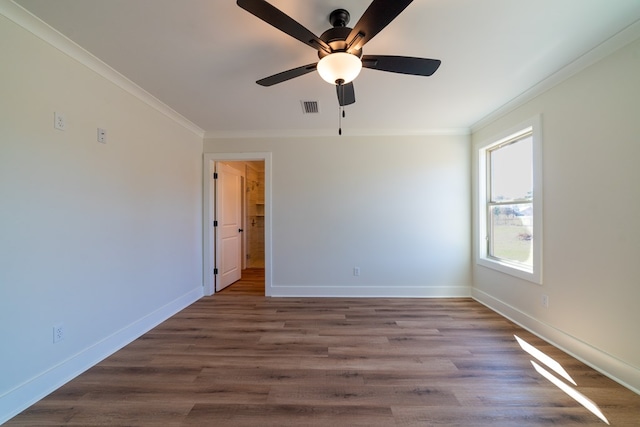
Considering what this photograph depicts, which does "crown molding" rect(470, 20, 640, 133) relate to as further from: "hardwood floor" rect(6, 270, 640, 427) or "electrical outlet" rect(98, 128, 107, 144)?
"electrical outlet" rect(98, 128, 107, 144)

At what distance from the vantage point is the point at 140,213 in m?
2.66

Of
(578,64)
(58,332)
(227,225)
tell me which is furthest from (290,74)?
(227,225)

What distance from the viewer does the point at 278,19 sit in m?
1.32

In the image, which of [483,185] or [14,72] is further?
[483,185]

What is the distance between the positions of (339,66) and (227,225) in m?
3.50

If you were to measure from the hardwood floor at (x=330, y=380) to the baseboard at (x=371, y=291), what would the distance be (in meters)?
0.79

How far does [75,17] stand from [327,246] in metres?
3.24

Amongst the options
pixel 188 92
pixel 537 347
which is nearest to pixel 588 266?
pixel 537 347

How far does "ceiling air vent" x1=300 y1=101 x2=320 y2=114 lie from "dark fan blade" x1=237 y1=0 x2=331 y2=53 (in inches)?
54.4

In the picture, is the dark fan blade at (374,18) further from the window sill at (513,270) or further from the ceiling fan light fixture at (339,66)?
the window sill at (513,270)

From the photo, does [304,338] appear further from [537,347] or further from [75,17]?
[75,17]

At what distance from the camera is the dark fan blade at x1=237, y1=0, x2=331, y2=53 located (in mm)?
1235

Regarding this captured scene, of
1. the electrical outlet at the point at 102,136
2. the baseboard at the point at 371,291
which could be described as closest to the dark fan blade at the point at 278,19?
the electrical outlet at the point at 102,136

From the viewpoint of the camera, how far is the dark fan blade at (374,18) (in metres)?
1.21
